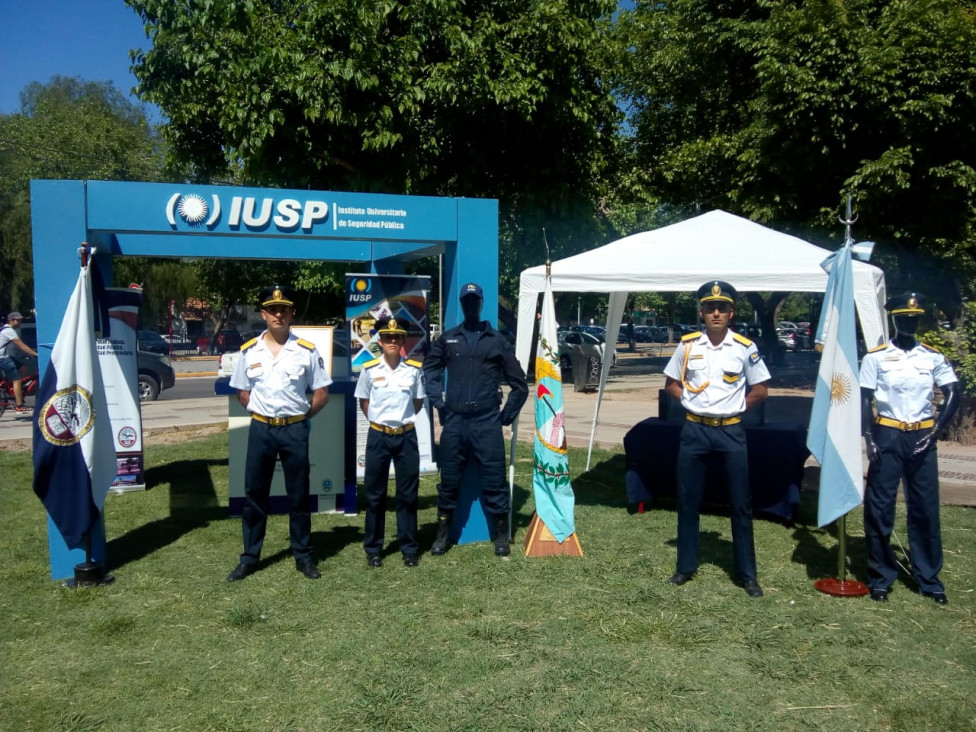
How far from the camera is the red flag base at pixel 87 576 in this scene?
549 cm

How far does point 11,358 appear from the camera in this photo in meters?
15.4

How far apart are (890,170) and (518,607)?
41.2 ft

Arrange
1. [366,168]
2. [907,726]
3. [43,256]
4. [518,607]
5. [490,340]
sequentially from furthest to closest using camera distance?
[366,168] < [490,340] < [43,256] < [518,607] < [907,726]

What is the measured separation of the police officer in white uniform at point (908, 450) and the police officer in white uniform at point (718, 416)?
0.78m

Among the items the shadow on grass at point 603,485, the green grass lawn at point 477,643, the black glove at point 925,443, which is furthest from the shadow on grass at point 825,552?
the shadow on grass at point 603,485

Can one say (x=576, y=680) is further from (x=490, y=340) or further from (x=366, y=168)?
(x=366, y=168)

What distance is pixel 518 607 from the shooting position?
203 inches

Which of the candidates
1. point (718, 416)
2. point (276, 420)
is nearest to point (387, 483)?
point (276, 420)

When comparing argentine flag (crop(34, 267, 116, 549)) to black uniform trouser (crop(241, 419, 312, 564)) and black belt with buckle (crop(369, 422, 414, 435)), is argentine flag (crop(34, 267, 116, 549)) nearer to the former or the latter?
black uniform trouser (crop(241, 419, 312, 564))

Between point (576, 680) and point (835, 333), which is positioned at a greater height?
point (835, 333)

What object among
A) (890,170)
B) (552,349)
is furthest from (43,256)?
(890,170)

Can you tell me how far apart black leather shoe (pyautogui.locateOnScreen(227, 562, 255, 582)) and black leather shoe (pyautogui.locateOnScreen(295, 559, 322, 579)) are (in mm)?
345

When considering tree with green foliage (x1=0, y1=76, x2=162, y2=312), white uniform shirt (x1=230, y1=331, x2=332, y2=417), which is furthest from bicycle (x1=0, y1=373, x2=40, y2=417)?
tree with green foliage (x1=0, y1=76, x2=162, y2=312)

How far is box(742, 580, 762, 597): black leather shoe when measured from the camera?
5379mm
